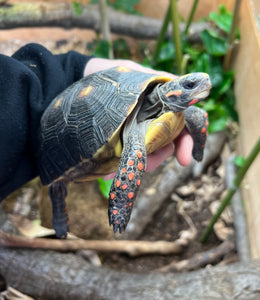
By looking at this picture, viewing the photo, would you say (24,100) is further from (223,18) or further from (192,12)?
(223,18)

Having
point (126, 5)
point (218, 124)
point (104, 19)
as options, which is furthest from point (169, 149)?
point (126, 5)

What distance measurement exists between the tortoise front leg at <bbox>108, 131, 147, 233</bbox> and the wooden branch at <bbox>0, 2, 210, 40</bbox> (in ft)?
1.92

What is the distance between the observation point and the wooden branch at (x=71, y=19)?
0.93m

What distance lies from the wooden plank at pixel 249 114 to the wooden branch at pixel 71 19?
519 millimetres

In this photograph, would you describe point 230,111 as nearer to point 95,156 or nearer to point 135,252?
point 135,252

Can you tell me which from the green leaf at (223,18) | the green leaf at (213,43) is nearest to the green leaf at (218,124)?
the green leaf at (213,43)

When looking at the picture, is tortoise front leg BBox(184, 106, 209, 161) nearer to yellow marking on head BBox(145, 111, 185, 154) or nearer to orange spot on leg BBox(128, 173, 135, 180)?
yellow marking on head BBox(145, 111, 185, 154)

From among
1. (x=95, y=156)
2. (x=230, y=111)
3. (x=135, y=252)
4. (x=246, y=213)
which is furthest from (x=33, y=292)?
(x=230, y=111)

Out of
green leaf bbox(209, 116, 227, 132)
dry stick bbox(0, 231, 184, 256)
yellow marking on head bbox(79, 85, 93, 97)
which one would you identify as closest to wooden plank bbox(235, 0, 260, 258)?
green leaf bbox(209, 116, 227, 132)

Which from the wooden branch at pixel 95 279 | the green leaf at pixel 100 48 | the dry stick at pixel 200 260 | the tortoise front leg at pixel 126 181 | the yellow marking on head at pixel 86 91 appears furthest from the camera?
the green leaf at pixel 100 48

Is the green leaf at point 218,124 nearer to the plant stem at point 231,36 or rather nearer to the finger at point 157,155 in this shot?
the plant stem at point 231,36

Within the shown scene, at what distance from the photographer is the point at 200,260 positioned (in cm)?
112

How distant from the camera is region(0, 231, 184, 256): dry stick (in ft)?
2.64

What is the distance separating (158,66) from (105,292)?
895 millimetres
